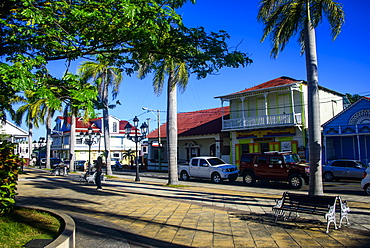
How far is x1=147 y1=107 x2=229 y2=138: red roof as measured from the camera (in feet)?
114

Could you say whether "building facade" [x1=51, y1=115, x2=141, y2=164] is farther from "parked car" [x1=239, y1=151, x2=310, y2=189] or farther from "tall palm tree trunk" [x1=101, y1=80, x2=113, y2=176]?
"parked car" [x1=239, y1=151, x2=310, y2=189]

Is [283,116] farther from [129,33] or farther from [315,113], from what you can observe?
[129,33]

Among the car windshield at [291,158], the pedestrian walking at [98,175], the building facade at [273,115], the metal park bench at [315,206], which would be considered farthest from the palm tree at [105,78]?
the metal park bench at [315,206]

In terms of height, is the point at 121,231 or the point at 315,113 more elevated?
the point at 315,113

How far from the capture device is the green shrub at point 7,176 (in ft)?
22.6

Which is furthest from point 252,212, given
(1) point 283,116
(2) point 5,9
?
(1) point 283,116

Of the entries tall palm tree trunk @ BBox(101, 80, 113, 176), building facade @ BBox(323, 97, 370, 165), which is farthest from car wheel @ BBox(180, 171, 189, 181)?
building facade @ BBox(323, 97, 370, 165)

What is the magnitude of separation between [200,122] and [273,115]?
11.2 m

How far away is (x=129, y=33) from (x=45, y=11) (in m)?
1.86

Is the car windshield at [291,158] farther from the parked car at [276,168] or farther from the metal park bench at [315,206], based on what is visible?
the metal park bench at [315,206]

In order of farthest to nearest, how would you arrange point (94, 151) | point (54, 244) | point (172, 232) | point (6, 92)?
point (94, 151) < point (172, 232) < point (6, 92) < point (54, 244)

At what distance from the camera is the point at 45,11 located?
6.92 metres

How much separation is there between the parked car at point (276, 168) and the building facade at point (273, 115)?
920cm

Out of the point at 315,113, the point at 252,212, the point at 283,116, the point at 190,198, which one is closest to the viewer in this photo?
the point at 252,212
